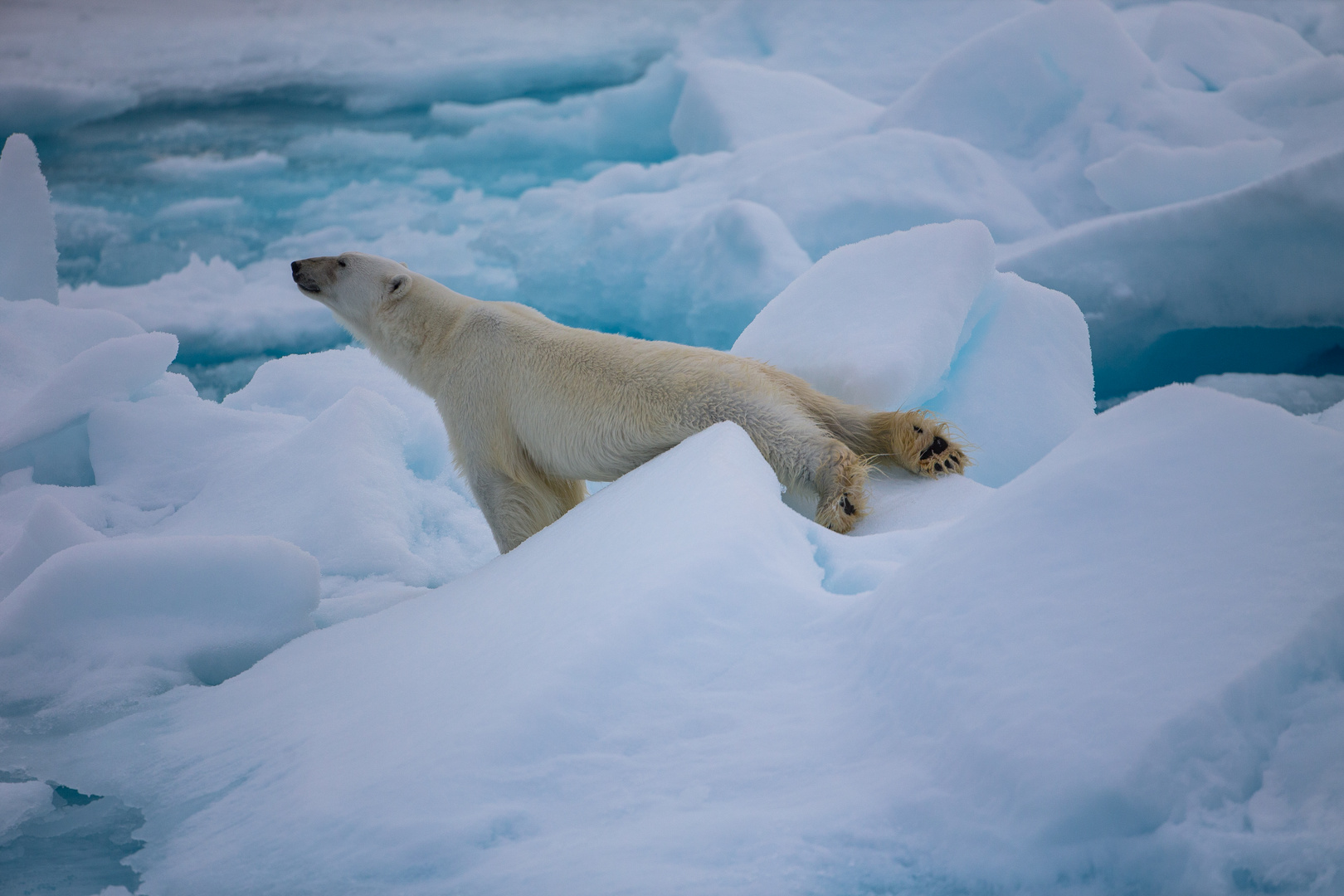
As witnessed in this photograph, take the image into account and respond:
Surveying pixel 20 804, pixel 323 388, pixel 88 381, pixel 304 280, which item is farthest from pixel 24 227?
pixel 20 804

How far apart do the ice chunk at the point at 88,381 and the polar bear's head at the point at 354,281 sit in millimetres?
1254

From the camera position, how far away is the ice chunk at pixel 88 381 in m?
4.17

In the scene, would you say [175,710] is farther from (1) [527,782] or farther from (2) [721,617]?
(2) [721,617]

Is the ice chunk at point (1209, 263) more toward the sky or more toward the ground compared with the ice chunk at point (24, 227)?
more toward the ground

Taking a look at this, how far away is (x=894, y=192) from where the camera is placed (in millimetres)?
6277

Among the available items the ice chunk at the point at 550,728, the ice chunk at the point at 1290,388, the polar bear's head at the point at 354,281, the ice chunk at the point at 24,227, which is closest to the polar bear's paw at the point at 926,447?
the ice chunk at the point at 550,728

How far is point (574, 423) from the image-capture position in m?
2.95

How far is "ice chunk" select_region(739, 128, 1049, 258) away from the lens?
628cm

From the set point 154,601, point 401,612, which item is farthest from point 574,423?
point 154,601

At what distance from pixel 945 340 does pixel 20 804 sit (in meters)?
3.07

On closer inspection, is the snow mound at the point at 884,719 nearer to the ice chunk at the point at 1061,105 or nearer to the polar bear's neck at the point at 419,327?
the polar bear's neck at the point at 419,327

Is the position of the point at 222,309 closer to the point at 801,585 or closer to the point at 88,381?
the point at 88,381

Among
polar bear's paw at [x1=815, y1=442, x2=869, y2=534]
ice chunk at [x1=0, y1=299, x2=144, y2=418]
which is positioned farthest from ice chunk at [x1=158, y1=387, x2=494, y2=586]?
polar bear's paw at [x1=815, y1=442, x2=869, y2=534]

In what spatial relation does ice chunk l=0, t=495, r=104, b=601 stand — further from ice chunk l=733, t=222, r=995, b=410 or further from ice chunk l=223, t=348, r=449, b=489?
ice chunk l=733, t=222, r=995, b=410
